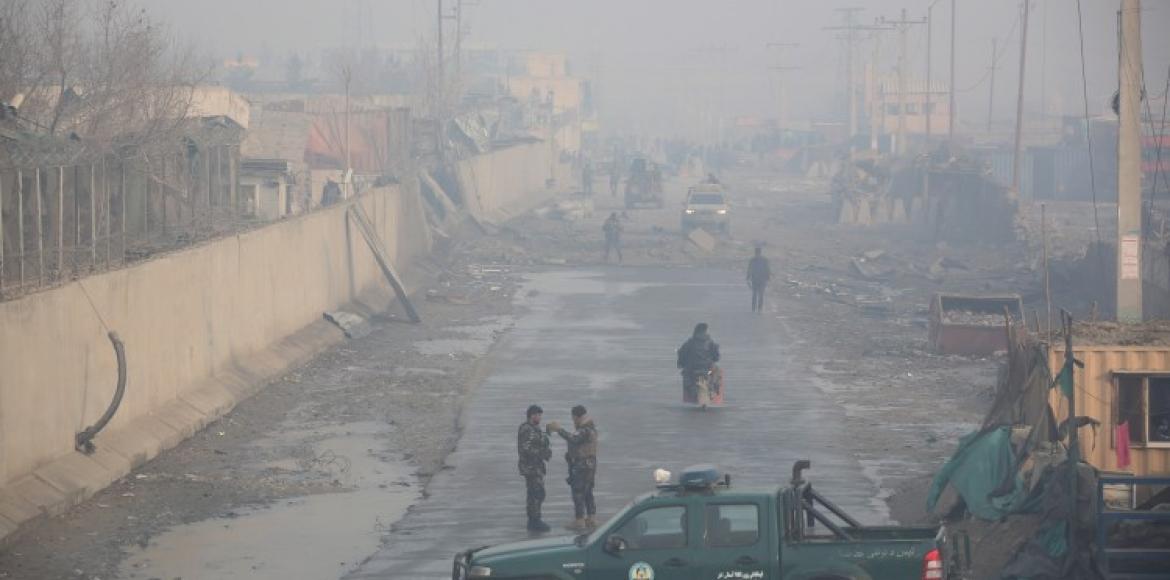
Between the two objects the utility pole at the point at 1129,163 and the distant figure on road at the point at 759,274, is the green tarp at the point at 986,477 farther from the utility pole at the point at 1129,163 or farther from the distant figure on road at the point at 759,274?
the distant figure on road at the point at 759,274

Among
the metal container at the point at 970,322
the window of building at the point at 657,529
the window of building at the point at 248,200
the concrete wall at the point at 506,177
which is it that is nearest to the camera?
the window of building at the point at 657,529

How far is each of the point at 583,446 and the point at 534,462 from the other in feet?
1.69

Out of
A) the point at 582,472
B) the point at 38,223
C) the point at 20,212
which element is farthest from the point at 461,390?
the point at 582,472

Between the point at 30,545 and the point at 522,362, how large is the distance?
14.9 metres

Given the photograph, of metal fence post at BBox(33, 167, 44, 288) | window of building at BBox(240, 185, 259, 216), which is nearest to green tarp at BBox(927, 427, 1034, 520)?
metal fence post at BBox(33, 167, 44, 288)

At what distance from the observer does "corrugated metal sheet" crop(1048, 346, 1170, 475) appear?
16.5 m

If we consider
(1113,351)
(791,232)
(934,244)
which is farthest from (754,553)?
(791,232)

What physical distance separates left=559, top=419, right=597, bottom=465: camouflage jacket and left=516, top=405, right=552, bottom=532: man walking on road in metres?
0.29

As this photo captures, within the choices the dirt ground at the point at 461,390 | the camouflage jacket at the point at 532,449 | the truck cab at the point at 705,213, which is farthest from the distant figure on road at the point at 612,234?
the camouflage jacket at the point at 532,449

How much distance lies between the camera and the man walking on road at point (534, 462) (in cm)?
1678

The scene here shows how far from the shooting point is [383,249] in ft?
136

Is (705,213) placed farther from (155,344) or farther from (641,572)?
(641,572)

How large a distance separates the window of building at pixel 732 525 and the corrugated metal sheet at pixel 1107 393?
581cm

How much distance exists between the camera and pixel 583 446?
1689cm
